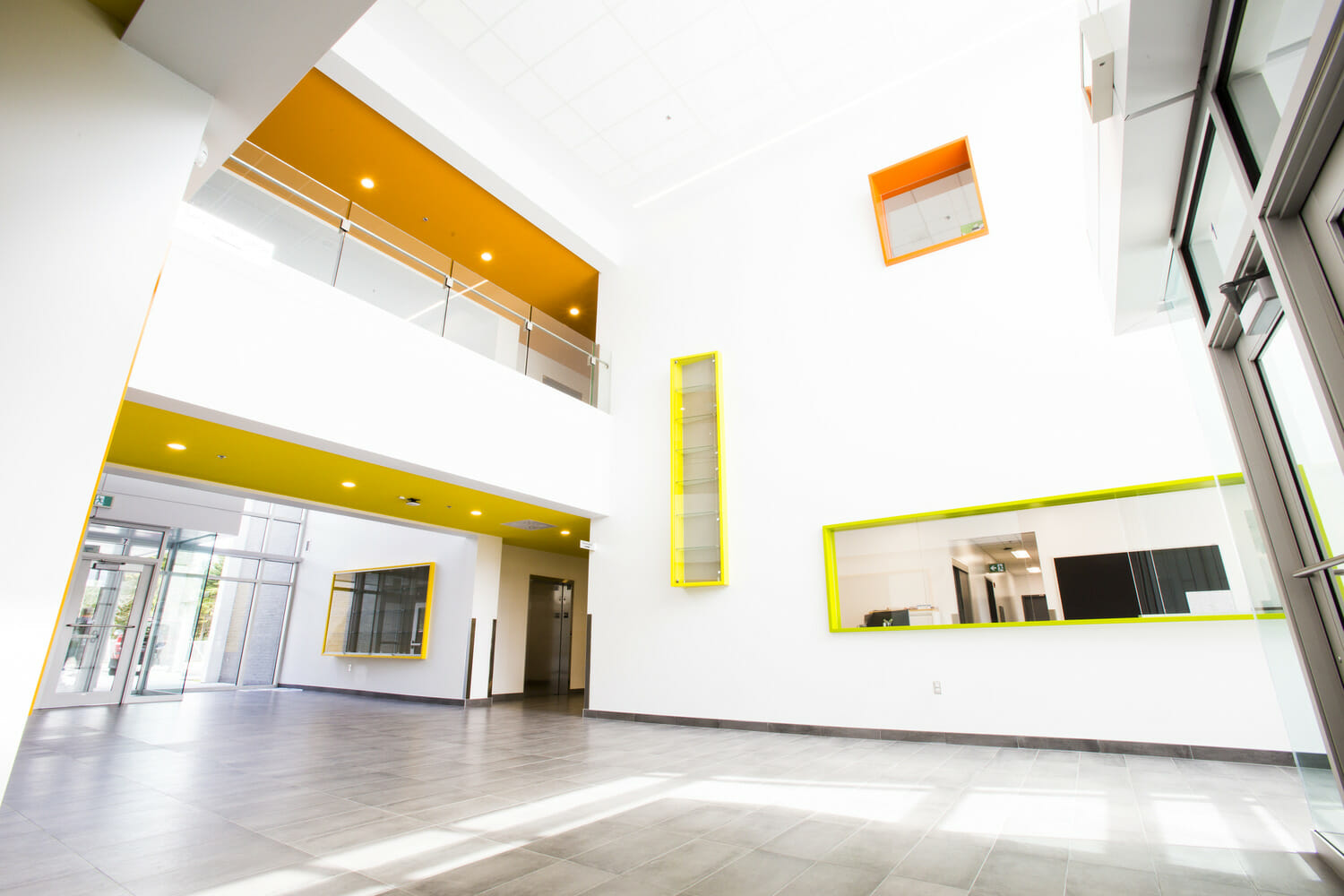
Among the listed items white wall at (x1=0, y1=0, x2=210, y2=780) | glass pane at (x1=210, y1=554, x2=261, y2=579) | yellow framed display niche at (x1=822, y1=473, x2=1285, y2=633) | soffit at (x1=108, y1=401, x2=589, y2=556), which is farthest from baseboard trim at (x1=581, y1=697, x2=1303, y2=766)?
glass pane at (x1=210, y1=554, x2=261, y2=579)

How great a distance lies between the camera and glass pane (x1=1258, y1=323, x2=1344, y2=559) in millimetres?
1830

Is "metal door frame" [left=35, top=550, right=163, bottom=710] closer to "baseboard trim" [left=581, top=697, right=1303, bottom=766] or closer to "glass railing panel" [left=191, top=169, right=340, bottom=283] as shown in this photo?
"glass railing panel" [left=191, top=169, right=340, bottom=283]

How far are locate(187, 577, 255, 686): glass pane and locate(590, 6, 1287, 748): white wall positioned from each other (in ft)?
A: 30.8

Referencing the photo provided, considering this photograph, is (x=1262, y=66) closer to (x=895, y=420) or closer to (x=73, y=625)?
(x=895, y=420)

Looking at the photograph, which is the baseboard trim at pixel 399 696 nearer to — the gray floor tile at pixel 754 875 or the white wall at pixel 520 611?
the white wall at pixel 520 611

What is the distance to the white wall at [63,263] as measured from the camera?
171cm

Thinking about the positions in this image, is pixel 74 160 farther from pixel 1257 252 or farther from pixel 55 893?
pixel 1257 252

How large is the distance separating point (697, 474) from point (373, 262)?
4341 millimetres

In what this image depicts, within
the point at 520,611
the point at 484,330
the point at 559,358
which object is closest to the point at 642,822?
the point at 484,330

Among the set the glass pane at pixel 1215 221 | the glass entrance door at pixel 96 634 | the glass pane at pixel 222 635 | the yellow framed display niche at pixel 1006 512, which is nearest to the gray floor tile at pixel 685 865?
A: the glass pane at pixel 1215 221

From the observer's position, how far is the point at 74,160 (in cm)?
196

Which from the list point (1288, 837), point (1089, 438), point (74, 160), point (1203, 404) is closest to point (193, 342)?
point (74, 160)

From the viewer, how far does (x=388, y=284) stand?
6246 mm

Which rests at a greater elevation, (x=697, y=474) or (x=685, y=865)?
(x=697, y=474)
